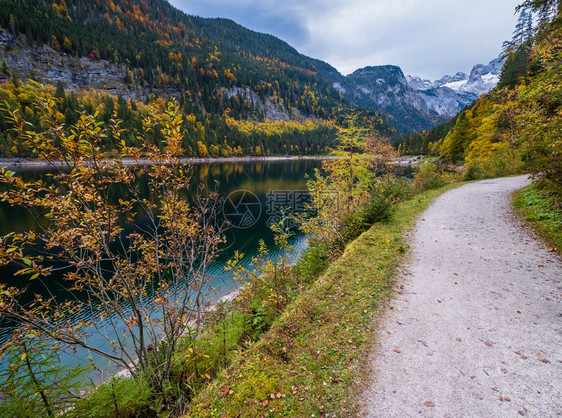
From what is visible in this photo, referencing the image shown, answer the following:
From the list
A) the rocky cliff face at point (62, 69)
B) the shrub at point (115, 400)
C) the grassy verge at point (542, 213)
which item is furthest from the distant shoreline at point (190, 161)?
the rocky cliff face at point (62, 69)

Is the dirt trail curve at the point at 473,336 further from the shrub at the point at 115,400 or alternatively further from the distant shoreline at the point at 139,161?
the distant shoreline at the point at 139,161

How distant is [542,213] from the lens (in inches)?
377

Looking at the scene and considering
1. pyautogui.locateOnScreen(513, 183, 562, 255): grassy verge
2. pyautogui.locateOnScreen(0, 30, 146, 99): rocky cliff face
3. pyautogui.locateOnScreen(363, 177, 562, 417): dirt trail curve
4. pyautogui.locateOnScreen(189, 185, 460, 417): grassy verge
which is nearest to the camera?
pyautogui.locateOnScreen(363, 177, 562, 417): dirt trail curve

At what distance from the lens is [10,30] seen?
12888cm

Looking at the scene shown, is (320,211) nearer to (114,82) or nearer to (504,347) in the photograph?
(504,347)

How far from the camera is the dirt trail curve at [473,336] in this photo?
356 cm

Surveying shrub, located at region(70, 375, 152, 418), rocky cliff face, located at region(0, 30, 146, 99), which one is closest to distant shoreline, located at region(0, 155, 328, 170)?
shrub, located at region(70, 375, 152, 418)

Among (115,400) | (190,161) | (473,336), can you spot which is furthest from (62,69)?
(473,336)

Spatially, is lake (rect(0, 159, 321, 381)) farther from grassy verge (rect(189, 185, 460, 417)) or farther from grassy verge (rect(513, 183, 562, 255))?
grassy verge (rect(513, 183, 562, 255))

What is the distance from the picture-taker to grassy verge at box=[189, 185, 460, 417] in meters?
3.72

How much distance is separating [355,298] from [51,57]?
667ft

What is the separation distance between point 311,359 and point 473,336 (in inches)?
132

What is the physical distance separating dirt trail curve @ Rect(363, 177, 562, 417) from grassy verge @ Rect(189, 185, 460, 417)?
403 millimetres

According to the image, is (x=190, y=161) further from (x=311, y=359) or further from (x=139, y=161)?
(x=139, y=161)
